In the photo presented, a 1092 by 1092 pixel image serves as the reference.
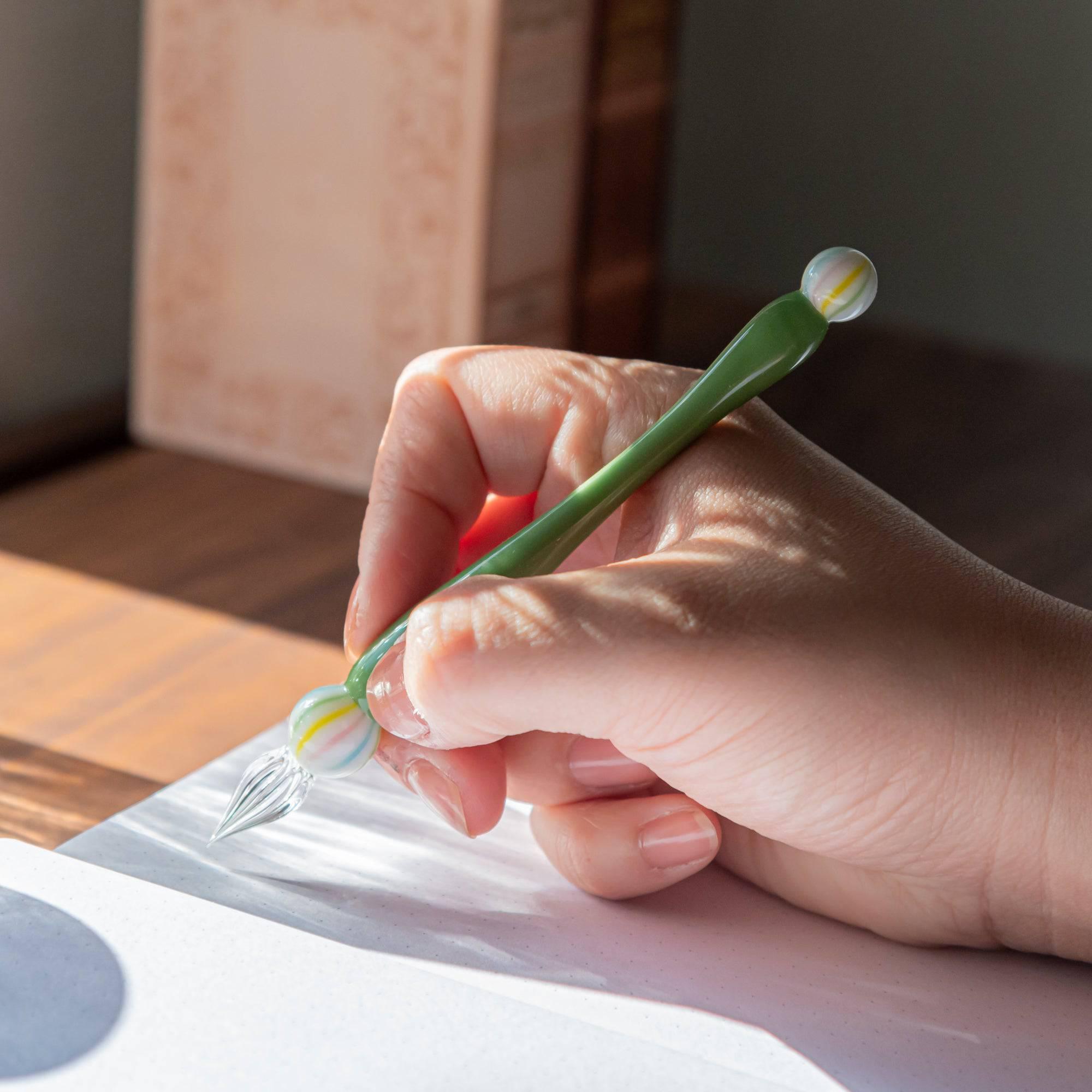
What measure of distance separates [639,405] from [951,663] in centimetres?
14

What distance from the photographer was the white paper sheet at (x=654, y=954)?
1.22 feet

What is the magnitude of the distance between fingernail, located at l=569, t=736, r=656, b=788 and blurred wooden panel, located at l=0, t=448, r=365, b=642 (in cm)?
29

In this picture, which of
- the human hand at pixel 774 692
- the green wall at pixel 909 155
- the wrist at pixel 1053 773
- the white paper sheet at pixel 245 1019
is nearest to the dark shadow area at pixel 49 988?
the white paper sheet at pixel 245 1019

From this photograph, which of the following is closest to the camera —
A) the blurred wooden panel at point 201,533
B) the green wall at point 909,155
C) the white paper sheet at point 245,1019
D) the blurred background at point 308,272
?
the white paper sheet at point 245,1019

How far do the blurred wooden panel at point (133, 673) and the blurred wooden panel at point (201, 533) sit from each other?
29 mm

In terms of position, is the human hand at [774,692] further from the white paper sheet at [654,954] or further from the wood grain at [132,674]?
the wood grain at [132,674]

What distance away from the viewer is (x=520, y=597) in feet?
1.15

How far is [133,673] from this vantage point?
0.66m

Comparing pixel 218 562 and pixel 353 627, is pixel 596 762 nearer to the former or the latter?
pixel 353 627

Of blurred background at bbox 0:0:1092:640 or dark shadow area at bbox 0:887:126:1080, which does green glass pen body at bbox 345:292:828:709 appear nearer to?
dark shadow area at bbox 0:887:126:1080

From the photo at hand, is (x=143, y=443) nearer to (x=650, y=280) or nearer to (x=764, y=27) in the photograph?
(x=650, y=280)

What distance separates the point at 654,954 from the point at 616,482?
0.14m

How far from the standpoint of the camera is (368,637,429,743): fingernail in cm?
39

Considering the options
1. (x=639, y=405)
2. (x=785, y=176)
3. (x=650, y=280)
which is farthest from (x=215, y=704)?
(x=785, y=176)
